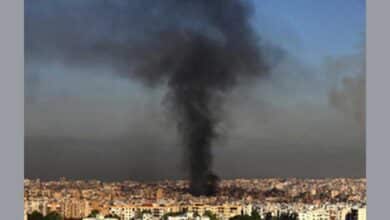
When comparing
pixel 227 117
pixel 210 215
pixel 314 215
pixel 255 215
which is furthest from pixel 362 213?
pixel 227 117

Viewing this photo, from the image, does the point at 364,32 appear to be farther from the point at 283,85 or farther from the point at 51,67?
the point at 51,67

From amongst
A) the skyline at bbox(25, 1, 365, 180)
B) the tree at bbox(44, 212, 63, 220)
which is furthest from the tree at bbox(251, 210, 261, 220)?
the tree at bbox(44, 212, 63, 220)

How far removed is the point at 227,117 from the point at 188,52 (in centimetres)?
85

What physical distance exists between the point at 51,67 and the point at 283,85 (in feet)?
8.37

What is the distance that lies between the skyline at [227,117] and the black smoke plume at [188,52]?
4.5 inches

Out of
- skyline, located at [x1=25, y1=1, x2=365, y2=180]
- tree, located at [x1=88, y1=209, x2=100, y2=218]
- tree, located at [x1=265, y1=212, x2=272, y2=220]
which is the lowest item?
tree, located at [x1=265, y1=212, x2=272, y2=220]

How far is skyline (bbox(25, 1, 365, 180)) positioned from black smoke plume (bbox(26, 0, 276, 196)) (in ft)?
0.38

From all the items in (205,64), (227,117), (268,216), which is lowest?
(268,216)

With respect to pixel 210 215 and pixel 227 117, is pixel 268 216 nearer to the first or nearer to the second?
pixel 210 215

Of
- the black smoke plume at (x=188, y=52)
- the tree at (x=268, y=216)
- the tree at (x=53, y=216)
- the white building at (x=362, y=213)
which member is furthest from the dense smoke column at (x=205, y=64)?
the white building at (x=362, y=213)

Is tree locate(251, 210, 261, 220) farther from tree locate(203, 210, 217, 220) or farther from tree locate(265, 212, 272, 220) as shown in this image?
tree locate(203, 210, 217, 220)

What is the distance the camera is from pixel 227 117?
10.0m

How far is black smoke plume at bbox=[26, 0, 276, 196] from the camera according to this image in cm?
969

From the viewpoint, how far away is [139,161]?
977 cm
